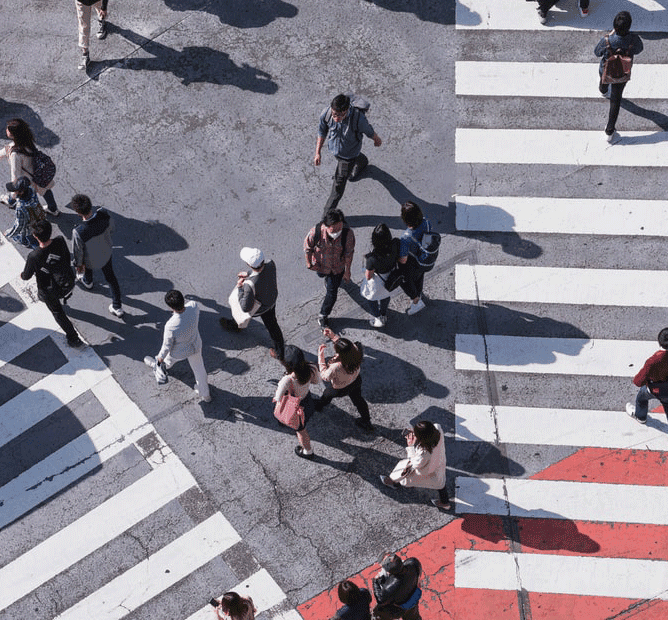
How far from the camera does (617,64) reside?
12.3 m

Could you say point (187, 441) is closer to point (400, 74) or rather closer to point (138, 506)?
point (138, 506)

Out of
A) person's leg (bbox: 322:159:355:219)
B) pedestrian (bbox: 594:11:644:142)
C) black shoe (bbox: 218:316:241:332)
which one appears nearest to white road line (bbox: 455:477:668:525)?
black shoe (bbox: 218:316:241:332)

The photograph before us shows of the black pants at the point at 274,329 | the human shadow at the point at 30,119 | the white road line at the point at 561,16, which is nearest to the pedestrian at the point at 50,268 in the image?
the black pants at the point at 274,329

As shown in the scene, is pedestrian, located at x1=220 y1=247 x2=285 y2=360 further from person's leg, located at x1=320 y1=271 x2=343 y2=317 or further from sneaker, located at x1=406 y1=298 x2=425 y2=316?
sneaker, located at x1=406 y1=298 x2=425 y2=316

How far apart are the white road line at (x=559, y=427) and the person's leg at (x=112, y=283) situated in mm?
4483

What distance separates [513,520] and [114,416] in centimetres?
488

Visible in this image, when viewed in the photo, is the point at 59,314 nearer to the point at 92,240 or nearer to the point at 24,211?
Result: the point at 92,240

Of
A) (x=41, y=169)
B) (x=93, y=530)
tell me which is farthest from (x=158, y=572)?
(x=41, y=169)

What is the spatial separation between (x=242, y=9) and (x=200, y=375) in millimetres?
6631

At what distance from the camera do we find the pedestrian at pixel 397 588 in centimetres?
874

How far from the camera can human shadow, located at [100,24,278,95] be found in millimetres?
14000

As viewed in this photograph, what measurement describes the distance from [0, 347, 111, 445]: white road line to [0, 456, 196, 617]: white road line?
4.75 ft

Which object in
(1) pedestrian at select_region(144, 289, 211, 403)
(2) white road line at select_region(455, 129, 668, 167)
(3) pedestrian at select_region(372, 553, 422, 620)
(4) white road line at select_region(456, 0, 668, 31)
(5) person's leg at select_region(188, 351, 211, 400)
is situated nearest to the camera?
(3) pedestrian at select_region(372, 553, 422, 620)

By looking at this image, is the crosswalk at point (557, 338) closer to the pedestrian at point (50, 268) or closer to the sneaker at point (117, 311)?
the sneaker at point (117, 311)
